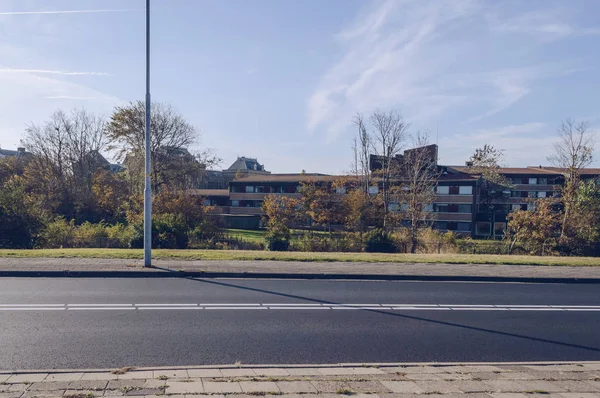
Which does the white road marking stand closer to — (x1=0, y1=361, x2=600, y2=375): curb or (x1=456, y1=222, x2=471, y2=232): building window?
(x1=0, y1=361, x2=600, y2=375): curb

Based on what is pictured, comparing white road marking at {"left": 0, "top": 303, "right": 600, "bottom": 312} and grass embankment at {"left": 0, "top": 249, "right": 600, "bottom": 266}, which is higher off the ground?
grass embankment at {"left": 0, "top": 249, "right": 600, "bottom": 266}

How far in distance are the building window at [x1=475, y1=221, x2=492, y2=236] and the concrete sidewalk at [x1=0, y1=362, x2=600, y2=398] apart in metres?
56.8

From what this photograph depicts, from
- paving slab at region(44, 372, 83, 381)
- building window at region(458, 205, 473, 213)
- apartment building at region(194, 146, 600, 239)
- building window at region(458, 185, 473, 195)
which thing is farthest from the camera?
apartment building at region(194, 146, 600, 239)

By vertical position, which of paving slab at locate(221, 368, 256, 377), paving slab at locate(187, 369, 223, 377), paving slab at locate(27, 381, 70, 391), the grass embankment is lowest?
paving slab at locate(221, 368, 256, 377)

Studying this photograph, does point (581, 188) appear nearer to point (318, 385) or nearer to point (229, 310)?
point (229, 310)

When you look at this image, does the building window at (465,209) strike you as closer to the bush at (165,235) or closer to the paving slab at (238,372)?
the bush at (165,235)

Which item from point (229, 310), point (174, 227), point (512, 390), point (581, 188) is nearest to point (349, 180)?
point (581, 188)

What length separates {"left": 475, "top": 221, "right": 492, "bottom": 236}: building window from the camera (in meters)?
59.8

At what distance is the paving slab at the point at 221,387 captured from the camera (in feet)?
16.6

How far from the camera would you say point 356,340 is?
762 centimetres

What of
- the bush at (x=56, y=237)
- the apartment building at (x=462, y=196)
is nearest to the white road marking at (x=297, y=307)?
the bush at (x=56, y=237)

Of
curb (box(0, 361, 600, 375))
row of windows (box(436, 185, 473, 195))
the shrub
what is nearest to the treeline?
the shrub

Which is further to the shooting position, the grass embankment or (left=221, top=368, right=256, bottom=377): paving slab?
the grass embankment

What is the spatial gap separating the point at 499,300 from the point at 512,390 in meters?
6.33
